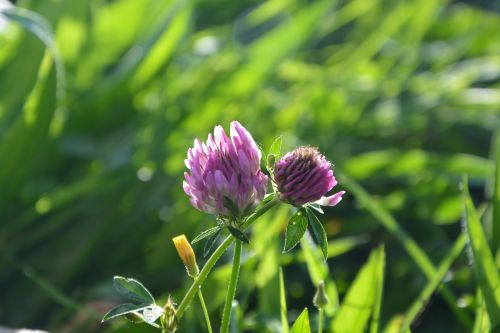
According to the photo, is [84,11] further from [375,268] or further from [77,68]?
[375,268]

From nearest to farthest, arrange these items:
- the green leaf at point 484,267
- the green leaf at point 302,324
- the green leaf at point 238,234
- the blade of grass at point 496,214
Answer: the green leaf at point 238,234, the green leaf at point 302,324, the green leaf at point 484,267, the blade of grass at point 496,214

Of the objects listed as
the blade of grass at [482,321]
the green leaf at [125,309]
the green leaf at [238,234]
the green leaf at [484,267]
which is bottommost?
the blade of grass at [482,321]

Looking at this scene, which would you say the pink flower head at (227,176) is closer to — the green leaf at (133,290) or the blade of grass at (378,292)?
the green leaf at (133,290)

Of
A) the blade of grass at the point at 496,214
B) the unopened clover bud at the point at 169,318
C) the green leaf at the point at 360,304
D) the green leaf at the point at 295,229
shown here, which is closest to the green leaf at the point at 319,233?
the green leaf at the point at 295,229

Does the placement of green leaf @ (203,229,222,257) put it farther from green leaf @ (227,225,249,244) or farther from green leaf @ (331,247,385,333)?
green leaf @ (331,247,385,333)

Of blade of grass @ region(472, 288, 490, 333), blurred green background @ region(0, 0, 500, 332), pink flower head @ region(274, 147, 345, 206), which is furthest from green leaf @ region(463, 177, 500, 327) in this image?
pink flower head @ region(274, 147, 345, 206)

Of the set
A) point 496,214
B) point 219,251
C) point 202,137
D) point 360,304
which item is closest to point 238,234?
point 219,251
